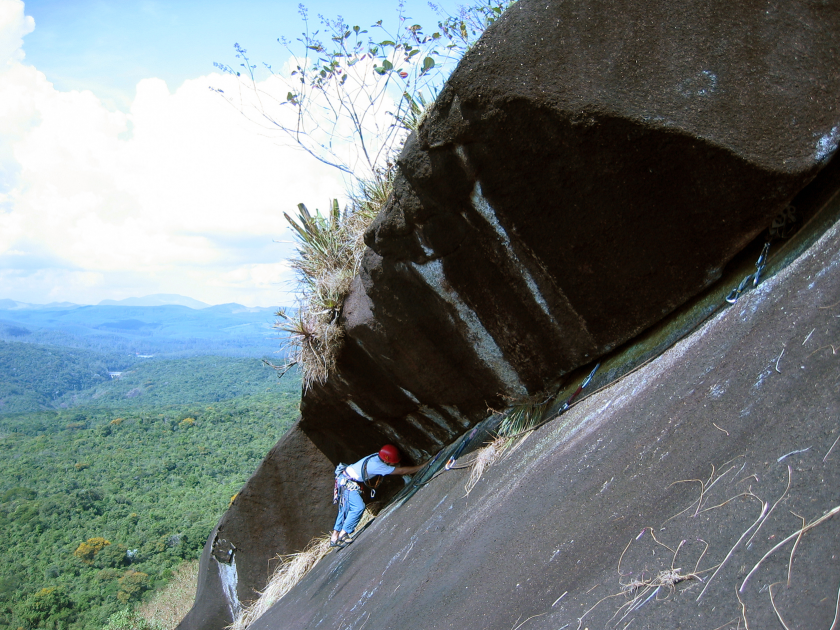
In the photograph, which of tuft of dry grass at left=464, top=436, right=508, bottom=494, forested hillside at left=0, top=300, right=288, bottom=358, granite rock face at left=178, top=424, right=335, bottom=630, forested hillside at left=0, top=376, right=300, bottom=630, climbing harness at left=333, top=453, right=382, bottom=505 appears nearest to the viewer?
tuft of dry grass at left=464, top=436, right=508, bottom=494

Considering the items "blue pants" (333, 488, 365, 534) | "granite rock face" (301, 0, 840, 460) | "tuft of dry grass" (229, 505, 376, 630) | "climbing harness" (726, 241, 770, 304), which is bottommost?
"tuft of dry grass" (229, 505, 376, 630)

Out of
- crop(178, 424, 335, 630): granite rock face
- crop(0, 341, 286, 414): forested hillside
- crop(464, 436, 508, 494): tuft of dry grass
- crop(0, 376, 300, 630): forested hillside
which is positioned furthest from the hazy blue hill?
crop(464, 436, 508, 494): tuft of dry grass

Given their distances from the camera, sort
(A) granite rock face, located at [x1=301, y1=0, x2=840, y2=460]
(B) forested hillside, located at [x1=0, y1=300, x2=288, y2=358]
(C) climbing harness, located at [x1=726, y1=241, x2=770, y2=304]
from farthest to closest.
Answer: (B) forested hillside, located at [x1=0, y1=300, x2=288, y2=358]
(C) climbing harness, located at [x1=726, y1=241, x2=770, y2=304]
(A) granite rock face, located at [x1=301, y1=0, x2=840, y2=460]

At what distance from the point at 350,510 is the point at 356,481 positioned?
0.31 metres

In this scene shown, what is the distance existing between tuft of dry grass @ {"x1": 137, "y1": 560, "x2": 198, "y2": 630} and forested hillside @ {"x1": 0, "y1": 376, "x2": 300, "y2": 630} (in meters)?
2.05

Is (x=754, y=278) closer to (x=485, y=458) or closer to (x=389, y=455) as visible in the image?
(x=485, y=458)

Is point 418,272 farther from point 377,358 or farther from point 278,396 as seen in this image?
point 278,396

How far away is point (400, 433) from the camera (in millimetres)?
Result: 6090

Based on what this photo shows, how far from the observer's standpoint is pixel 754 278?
2.67 metres

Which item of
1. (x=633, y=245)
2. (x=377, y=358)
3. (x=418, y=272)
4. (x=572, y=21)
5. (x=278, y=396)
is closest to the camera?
(x=572, y=21)

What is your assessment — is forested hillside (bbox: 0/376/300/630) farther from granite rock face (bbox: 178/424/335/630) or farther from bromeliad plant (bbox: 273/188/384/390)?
bromeliad plant (bbox: 273/188/384/390)

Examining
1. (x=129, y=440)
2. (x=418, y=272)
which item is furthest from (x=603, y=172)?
(x=129, y=440)

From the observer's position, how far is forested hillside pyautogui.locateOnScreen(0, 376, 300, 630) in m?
21.6

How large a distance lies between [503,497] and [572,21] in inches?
98.8
